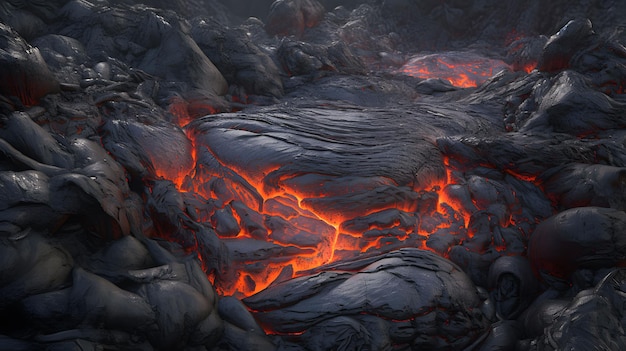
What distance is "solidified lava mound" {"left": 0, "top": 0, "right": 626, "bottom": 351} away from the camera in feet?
6.51

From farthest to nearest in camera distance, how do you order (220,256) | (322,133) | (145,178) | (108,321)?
(322,133) → (145,178) → (220,256) → (108,321)

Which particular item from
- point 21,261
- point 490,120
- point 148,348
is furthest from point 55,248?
point 490,120

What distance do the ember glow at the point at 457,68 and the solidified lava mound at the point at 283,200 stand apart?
5.37ft

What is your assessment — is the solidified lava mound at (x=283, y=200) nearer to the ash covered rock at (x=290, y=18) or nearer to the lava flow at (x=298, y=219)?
the lava flow at (x=298, y=219)

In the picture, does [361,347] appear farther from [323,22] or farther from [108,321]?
[323,22]

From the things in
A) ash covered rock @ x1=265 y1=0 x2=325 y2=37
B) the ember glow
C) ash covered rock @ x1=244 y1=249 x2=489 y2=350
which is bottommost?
ash covered rock @ x1=244 y1=249 x2=489 y2=350

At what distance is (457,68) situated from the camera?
645 cm

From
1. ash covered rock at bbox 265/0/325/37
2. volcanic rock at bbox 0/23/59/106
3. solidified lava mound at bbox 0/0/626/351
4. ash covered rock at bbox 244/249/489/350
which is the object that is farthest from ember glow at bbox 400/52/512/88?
volcanic rock at bbox 0/23/59/106

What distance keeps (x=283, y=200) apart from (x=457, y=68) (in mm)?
4757

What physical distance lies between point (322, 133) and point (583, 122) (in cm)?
217

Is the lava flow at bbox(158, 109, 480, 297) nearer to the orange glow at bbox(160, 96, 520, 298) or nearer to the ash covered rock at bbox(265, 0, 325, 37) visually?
the orange glow at bbox(160, 96, 520, 298)

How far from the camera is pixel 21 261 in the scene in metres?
1.83

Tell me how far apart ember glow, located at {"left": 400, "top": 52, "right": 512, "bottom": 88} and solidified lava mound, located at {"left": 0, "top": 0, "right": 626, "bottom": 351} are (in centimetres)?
164

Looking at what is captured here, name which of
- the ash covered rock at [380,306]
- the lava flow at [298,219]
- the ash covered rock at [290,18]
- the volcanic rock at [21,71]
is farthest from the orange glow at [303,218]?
the ash covered rock at [290,18]
